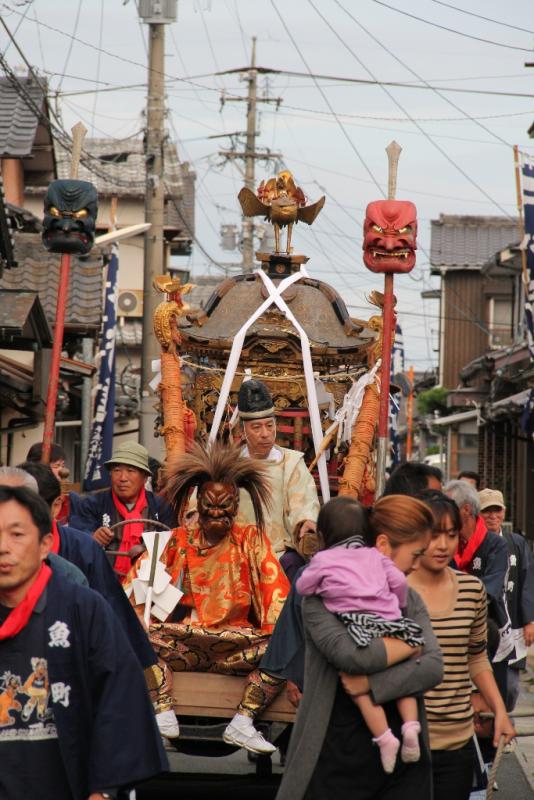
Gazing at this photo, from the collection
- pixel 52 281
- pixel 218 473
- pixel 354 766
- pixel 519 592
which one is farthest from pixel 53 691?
pixel 52 281

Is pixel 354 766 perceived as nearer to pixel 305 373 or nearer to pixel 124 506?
pixel 124 506

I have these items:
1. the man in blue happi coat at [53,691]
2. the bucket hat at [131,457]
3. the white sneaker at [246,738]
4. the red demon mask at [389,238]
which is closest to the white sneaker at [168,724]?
the white sneaker at [246,738]

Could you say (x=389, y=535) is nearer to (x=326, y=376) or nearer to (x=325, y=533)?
(x=325, y=533)

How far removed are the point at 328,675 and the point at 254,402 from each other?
394 centimetres

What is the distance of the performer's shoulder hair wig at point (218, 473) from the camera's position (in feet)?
23.2

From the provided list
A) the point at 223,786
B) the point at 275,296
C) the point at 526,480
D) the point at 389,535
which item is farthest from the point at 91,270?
the point at 389,535

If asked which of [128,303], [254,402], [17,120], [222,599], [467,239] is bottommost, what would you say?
[222,599]

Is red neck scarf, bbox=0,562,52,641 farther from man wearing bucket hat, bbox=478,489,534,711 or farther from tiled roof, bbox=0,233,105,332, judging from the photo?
tiled roof, bbox=0,233,105,332

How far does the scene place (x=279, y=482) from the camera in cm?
836

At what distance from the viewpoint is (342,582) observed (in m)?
4.66

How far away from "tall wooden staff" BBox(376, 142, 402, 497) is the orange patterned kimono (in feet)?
7.03

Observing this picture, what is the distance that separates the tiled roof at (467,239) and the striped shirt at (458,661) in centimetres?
3289

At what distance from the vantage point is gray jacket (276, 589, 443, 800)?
460cm

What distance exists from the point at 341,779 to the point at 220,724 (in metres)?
2.42
